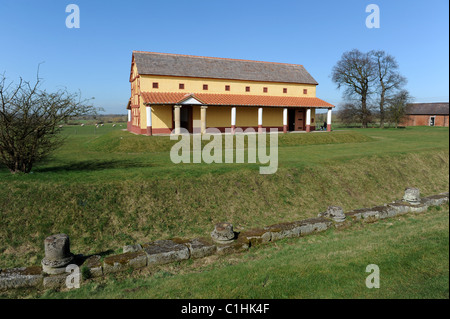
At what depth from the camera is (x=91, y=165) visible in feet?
49.1

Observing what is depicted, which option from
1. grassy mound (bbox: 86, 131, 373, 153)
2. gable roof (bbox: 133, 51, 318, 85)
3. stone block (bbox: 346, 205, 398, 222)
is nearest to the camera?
stone block (bbox: 346, 205, 398, 222)

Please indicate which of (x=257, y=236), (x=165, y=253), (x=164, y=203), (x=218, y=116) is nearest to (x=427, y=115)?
(x=218, y=116)

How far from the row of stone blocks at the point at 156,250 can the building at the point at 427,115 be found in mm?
58313

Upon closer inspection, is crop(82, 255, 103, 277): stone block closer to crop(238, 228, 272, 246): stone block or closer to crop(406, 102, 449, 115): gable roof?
crop(238, 228, 272, 246): stone block

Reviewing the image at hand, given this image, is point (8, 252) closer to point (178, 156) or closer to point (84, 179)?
point (84, 179)

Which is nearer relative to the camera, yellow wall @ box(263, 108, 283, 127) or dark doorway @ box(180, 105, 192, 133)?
dark doorway @ box(180, 105, 192, 133)

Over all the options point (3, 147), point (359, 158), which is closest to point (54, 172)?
point (3, 147)

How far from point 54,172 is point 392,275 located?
13037 mm

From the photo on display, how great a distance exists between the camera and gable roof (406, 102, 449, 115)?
58591 mm

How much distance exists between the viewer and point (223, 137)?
2417 centimetres

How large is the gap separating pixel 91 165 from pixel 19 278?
963cm

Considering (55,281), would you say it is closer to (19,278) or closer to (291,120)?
(19,278)

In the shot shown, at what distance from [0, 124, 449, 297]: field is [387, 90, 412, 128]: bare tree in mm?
38139

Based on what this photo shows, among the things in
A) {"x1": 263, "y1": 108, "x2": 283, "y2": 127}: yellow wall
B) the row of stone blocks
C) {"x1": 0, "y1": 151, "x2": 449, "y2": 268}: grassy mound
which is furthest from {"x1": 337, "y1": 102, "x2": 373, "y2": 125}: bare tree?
the row of stone blocks
